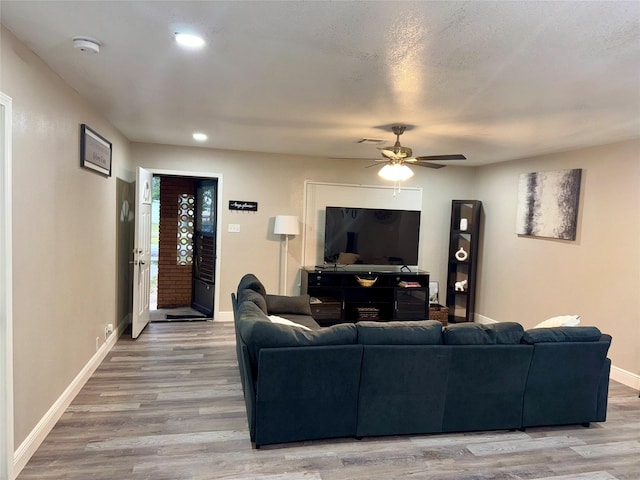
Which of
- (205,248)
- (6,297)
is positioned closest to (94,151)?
A: (6,297)

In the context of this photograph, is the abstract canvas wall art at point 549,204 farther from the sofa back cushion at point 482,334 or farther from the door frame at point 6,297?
the door frame at point 6,297

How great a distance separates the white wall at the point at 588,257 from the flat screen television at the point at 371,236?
1.28 m

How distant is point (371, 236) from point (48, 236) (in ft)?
13.6

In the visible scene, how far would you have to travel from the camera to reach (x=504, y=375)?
114 inches

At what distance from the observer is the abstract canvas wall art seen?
4.68 meters

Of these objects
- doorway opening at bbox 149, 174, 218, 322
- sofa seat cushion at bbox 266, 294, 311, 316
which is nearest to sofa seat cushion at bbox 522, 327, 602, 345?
sofa seat cushion at bbox 266, 294, 311, 316

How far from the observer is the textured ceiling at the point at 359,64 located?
1.79 metres

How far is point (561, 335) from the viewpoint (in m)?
2.99

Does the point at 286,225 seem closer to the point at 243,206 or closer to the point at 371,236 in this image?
the point at 243,206

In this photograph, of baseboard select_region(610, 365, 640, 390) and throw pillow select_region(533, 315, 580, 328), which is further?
baseboard select_region(610, 365, 640, 390)

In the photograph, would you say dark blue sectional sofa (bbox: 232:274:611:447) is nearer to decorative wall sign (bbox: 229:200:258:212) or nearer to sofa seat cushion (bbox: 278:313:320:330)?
sofa seat cushion (bbox: 278:313:320:330)

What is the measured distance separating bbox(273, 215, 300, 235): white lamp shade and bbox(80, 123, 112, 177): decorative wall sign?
88.8 inches

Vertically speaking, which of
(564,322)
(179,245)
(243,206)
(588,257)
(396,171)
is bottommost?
(564,322)

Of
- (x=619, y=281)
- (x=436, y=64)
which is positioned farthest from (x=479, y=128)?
(x=619, y=281)
